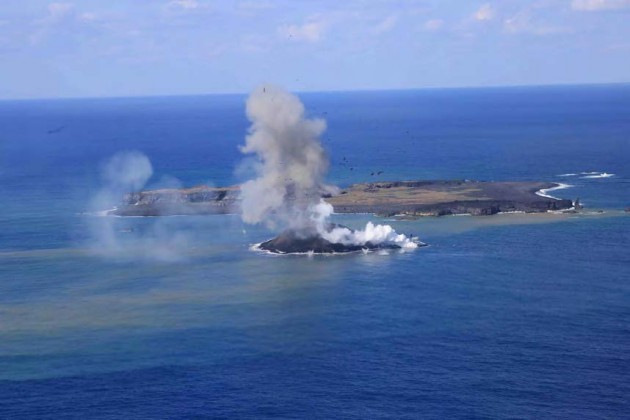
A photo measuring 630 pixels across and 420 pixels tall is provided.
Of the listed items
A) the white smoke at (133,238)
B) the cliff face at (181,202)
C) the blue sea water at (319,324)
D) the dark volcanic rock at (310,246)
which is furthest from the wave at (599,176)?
the white smoke at (133,238)

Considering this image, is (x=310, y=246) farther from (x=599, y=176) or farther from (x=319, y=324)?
(x=599, y=176)

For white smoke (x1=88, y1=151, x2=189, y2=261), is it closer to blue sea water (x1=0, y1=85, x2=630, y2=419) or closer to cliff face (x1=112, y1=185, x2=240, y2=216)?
blue sea water (x1=0, y1=85, x2=630, y2=419)

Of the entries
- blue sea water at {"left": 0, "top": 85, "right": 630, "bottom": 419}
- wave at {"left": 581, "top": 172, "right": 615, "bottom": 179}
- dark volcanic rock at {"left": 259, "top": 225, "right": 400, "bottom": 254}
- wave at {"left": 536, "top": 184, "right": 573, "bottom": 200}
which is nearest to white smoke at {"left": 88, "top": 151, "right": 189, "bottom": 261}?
blue sea water at {"left": 0, "top": 85, "right": 630, "bottom": 419}

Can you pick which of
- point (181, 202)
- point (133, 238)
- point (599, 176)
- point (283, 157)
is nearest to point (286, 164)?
point (283, 157)

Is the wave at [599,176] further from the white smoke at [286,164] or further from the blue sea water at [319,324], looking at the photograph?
the white smoke at [286,164]

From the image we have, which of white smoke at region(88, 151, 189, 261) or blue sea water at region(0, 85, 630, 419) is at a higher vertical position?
white smoke at region(88, 151, 189, 261)

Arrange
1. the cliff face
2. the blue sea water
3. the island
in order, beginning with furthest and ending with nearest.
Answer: the cliff face → the island → the blue sea water
